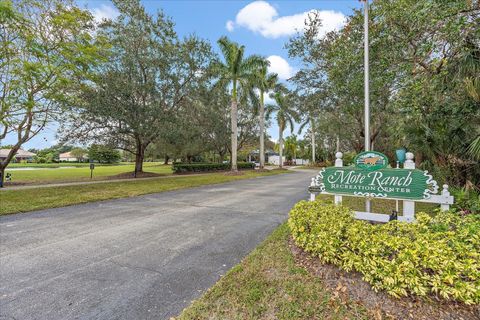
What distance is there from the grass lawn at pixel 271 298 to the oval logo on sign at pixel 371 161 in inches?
81.9

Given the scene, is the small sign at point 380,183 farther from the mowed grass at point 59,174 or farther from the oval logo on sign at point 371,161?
the mowed grass at point 59,174

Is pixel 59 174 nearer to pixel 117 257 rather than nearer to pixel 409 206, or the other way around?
pixel 117 257

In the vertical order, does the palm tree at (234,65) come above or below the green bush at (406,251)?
above

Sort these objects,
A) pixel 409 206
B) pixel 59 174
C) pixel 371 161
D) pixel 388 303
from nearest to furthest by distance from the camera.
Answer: pixel 388 303 → pixel 409 206 → pixel 371 161 → pixel 59 174

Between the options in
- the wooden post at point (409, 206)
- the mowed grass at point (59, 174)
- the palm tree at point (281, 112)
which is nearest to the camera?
the wooden post at point (409, 206)

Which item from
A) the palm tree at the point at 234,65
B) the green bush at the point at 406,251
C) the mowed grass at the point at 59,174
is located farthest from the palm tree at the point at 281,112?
the green bush at the point at 406,251

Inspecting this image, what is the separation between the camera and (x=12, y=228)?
5.35m

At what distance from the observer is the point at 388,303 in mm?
2461

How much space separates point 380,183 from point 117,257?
455 cm

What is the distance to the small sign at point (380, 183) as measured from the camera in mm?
3611

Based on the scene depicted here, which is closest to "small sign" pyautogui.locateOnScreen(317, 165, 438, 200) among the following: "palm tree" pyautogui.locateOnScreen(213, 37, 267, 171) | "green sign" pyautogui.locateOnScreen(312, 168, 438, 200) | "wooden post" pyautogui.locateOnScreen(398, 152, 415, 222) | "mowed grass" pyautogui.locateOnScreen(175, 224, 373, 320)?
"green sign" pyautogui.locateOnScreen(312, 168, 438, 200)

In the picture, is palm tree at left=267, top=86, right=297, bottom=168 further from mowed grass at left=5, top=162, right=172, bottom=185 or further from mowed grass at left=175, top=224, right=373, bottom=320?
mowed grass at left=175, top=224, right=373, bottom=320

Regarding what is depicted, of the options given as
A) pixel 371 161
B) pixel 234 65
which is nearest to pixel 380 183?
pixel 371 161

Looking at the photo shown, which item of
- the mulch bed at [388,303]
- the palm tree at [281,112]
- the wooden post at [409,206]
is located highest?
the palm tree at [281,112]
